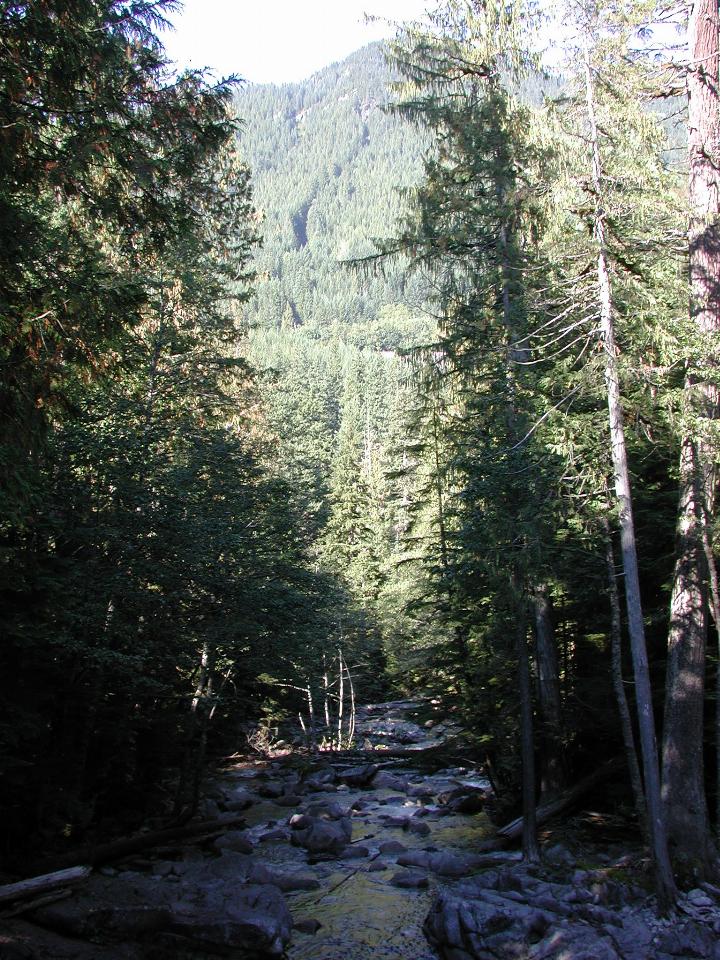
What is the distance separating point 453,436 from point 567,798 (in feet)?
24.3

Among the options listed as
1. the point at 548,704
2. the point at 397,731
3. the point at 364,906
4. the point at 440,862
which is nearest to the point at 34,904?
the point at 364,906

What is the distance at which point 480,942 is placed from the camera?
8.13 m

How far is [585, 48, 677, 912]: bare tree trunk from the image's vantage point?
8.51m

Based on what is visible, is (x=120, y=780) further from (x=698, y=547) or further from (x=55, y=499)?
(x=698, y=547)

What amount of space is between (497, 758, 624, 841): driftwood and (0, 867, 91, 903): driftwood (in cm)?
688

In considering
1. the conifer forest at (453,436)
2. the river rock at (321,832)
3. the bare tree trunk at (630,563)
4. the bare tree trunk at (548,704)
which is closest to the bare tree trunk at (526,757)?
the conifer forest at (453,436)

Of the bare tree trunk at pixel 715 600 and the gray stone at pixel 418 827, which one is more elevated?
the bare tree trunk at pixel 715 600

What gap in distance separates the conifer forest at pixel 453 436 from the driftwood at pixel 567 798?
100 mm

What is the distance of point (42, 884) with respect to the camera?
9.05m

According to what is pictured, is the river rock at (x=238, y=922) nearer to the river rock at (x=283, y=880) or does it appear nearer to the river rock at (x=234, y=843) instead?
the river rock at (x=283, y=880)

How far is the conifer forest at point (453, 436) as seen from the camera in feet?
22.1

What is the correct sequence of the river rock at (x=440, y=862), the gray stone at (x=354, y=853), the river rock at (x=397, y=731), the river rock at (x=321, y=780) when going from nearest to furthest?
the river rock at (x=440, y=862)
the gray stone at (x=354, y=853)
the river rock at (x=321, y=780)
the river rock at (x=397, y=731)

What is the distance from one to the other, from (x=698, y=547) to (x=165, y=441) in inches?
360

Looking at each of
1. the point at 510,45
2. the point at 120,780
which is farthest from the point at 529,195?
the point at 120,780
